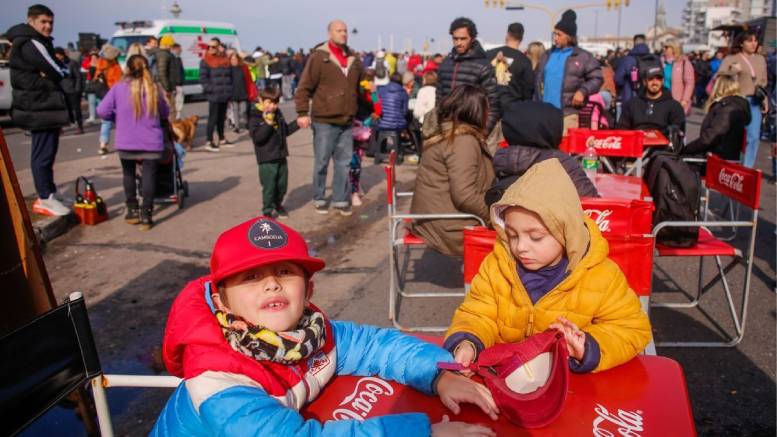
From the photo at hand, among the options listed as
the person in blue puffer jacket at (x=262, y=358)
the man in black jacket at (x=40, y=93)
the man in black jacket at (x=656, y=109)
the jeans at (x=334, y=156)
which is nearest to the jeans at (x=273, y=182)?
the jeans at (x=334, y=156)

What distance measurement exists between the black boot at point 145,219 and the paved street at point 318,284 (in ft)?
0.36

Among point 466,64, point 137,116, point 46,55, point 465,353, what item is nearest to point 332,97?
point 466,64

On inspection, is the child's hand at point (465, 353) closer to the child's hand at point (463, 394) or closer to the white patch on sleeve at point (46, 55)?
the child's hand at point (463, 394)

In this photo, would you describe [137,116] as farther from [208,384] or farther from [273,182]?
[208,384]

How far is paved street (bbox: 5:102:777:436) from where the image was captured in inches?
145

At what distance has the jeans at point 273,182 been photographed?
24.2 feet

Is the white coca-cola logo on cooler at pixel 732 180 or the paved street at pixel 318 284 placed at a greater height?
the white coca-cola logo on cooler at pixel 732 180

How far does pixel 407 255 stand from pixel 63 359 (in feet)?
16.7

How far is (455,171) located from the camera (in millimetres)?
4738

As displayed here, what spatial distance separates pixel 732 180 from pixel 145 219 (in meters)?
5.98

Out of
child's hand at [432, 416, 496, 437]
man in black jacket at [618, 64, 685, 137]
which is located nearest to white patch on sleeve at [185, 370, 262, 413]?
child's hand at [432, 416, 496, 437]

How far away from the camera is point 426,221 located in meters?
4.90

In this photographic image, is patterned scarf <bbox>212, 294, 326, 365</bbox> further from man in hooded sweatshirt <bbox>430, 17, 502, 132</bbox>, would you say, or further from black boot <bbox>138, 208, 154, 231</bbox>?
man in hooded sweatshirt <bbox>430, 17, 502, 132</bbox>

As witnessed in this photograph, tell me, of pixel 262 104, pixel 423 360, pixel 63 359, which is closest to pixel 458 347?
pixel 423 360
